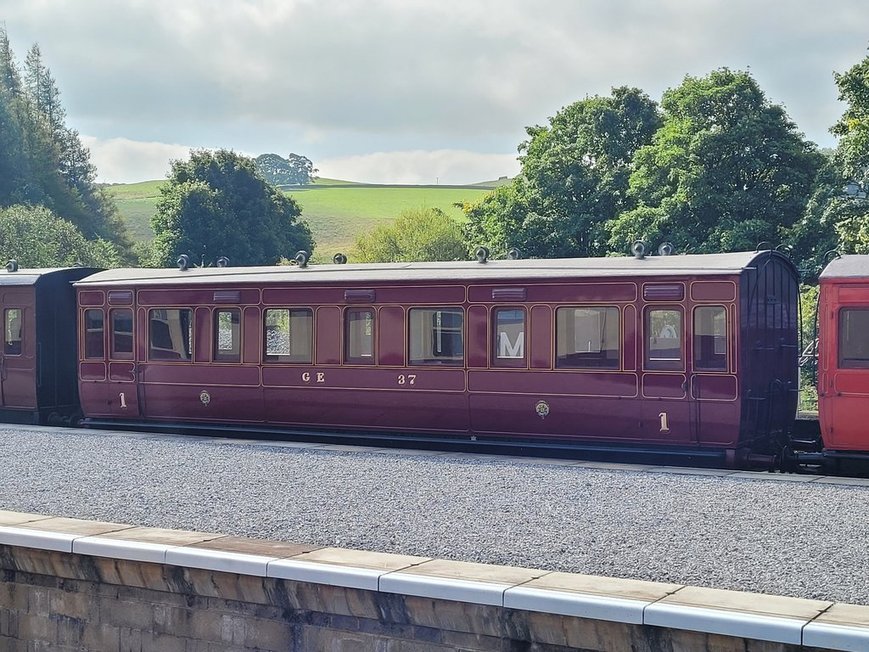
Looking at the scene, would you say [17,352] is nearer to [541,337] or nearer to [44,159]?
[541,337]

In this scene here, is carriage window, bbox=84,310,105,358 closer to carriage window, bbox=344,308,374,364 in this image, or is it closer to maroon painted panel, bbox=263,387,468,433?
maroon painted panel, bbox=263,387,468,433

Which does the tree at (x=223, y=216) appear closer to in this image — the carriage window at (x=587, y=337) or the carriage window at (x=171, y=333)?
the carriage window at (x=171, y=333)

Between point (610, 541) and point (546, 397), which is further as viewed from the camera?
point (546, 397)

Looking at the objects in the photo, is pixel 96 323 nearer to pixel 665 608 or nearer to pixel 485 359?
pixel 485 359

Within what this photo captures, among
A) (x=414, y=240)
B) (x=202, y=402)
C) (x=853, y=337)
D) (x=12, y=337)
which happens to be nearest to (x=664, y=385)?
(x=853, y=337)

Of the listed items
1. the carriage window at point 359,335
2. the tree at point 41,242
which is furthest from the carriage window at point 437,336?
the tree at point 41,242

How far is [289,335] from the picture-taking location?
16.9 meters

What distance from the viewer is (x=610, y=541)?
320 inches

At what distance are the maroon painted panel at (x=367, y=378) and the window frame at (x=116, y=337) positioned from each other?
2.60 meters

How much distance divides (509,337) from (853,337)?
424cm

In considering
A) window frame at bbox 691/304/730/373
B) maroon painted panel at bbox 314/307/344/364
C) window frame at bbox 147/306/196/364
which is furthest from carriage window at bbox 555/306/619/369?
window frame at bbox 147/306/196/364

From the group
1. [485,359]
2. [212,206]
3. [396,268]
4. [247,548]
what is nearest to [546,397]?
[485,359]

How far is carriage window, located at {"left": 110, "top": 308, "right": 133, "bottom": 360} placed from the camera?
1831cm

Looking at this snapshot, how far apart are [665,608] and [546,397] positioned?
8.87 metres
